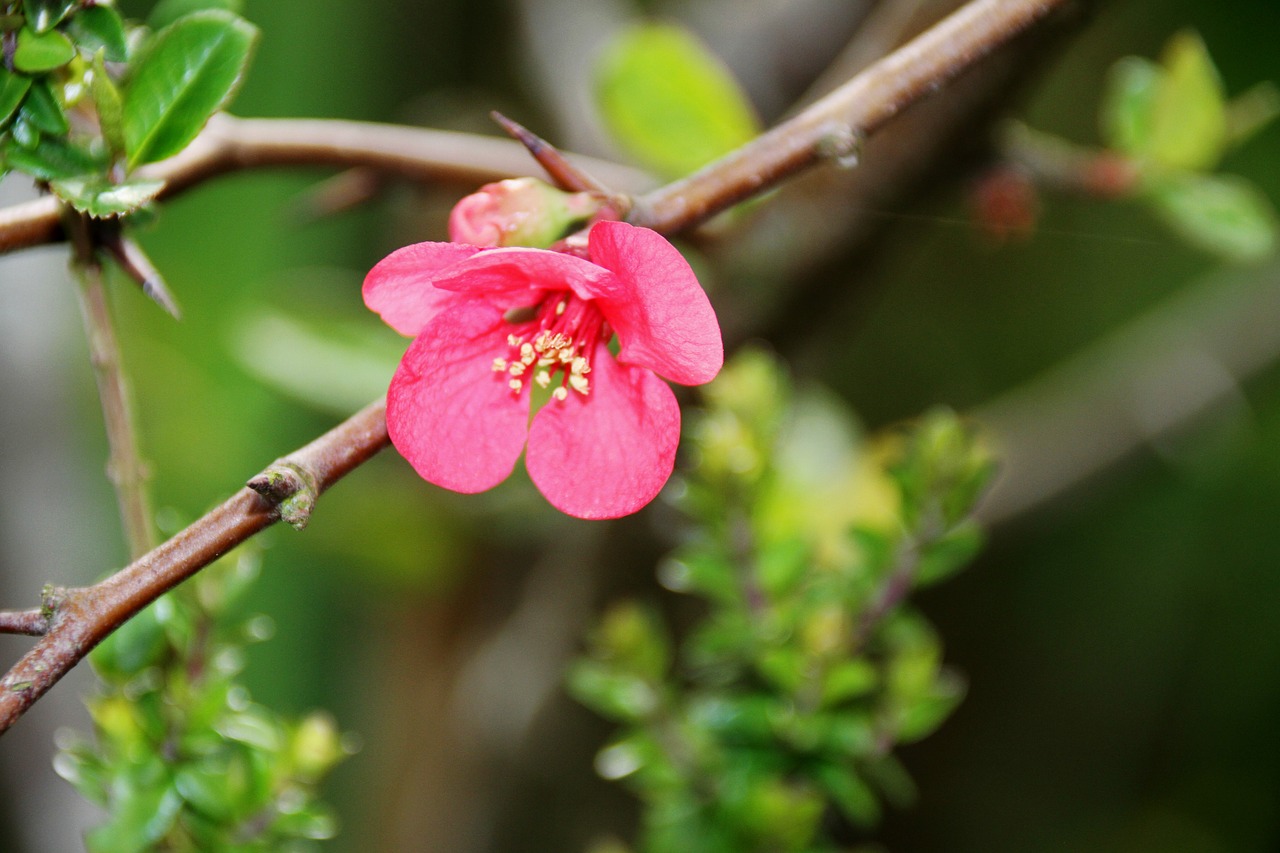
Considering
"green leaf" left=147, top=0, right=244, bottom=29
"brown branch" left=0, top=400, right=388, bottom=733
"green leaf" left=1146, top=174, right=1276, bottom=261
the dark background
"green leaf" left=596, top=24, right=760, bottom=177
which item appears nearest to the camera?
"brown branch" left=0, top=400, right=388, bottom=733

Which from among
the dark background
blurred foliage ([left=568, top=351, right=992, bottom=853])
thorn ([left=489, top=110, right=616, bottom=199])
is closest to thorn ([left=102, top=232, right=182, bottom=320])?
thorn ([left=489, top=110, right=616, bottom=199])

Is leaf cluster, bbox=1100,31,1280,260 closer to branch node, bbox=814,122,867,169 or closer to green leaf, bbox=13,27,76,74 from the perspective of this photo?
branch node, bbox=814,122,867,169

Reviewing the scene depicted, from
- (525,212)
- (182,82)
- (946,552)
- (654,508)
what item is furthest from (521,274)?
(654,508)

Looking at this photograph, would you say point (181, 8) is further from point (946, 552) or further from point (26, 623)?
point (946, 552)

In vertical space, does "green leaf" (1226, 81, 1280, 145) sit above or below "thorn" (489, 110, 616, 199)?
above

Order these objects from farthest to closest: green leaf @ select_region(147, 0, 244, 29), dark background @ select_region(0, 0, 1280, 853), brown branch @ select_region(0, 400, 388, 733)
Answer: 1. dark background @ select_region(0, 0, 1280, 853)
2. green leaf @ select_region(147, 0, 244, 29)
3. brown branch @ select_region(0, 400, 388, 733)

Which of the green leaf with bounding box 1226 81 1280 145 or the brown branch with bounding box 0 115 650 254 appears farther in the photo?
the green leaf with bounding box 1226 81 1280 145
